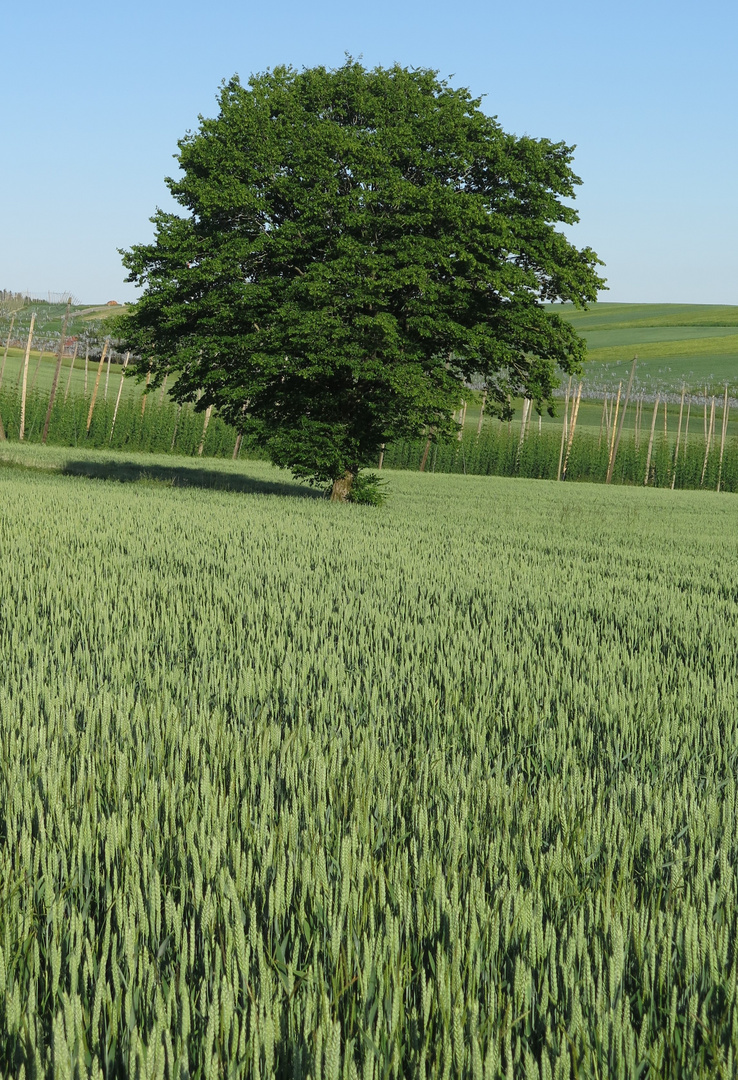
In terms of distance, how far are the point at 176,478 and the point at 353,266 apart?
12851mm

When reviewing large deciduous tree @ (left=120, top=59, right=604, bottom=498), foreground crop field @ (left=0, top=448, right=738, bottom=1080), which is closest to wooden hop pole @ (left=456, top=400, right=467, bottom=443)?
large deciduous tree @ (left=120, top=59, right=604, bottom=498)

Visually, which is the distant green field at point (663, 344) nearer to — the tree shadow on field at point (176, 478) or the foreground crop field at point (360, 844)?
the tree shadow on field at point (176, 478)

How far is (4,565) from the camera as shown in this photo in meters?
8.10

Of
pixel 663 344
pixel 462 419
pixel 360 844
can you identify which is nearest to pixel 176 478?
pixel 360 844

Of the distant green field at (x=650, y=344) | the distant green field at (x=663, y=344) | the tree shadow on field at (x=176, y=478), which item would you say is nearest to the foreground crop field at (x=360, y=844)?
the tree shadow on field at (x=176, y=478)

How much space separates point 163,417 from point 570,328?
137 feet

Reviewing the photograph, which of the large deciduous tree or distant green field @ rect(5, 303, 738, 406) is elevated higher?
distant green field @ rect(5, 303, 738, 406)

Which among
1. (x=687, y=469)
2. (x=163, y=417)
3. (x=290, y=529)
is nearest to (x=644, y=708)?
(x=290, y=529)

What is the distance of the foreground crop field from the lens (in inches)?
66.2

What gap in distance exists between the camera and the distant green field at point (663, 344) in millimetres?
114375

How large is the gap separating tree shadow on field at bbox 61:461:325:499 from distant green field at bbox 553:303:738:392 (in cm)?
8167

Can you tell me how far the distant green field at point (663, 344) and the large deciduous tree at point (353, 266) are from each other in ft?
291

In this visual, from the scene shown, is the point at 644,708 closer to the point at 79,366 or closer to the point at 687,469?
the point at 687,469

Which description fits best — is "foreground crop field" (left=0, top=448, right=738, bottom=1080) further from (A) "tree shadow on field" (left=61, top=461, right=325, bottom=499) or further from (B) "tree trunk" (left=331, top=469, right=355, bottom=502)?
(A) "tree shadow on field" (left=61, top=461, right=325, bottom=499)
